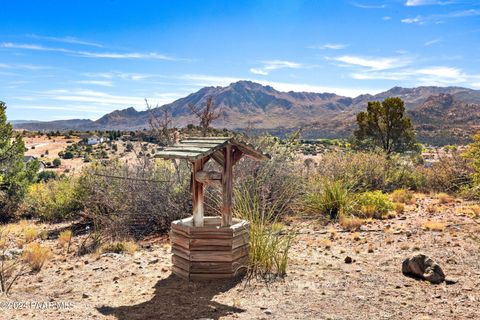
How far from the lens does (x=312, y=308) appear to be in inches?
195

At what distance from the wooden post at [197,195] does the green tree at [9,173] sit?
11.2 meters

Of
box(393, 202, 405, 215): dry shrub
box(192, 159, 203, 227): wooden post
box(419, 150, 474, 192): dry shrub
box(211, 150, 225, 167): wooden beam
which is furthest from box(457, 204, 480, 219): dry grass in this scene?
box(192, 159, 203, 227): wooden post

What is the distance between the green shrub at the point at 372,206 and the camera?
1063 cm

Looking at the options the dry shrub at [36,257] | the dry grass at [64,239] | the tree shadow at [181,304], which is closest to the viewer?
the tree shadow at [181,304]

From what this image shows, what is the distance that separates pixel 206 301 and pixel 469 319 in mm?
3003

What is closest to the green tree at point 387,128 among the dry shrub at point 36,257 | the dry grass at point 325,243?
the dry grass at point 325,243

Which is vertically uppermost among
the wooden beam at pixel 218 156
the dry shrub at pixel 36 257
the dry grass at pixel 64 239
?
the wooden beam at pixel 218 156

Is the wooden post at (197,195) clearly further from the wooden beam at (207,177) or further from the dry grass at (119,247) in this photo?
the dry grass at (119,247)

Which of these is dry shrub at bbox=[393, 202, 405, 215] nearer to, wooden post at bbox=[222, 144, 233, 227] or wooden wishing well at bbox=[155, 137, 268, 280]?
wooden wishing well at bbox=[155, 137, 268, 280]

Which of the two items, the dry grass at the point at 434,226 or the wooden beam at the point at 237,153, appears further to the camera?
the dry grass at the point at 434,226

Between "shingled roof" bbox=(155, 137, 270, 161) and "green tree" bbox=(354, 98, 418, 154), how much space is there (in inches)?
726

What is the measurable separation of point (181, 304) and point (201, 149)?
2065mm

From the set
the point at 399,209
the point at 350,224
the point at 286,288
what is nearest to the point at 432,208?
the point at 399,209

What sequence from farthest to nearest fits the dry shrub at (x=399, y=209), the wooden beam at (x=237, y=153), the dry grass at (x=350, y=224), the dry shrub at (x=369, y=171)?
the dry shrub at (x=369, y=171)
the dry shrub at (x=399, y=209)
the dry grass at (x=350, y=224)
the wooden beam at (x=237, y=153)
